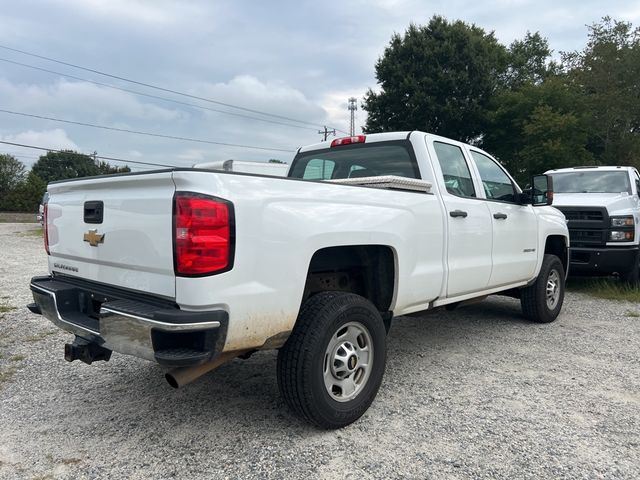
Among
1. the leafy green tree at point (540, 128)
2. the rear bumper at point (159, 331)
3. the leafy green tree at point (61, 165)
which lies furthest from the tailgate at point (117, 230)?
the leafy green tree at point (61, 165)

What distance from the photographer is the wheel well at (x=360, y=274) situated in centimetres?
323

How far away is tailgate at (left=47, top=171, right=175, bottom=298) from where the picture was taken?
2459 millimetres

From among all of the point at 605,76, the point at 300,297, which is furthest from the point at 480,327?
the point at 605,76

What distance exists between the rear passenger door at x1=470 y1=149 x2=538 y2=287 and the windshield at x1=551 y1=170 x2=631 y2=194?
407cm

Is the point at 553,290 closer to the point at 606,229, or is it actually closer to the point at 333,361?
the point at 606,229

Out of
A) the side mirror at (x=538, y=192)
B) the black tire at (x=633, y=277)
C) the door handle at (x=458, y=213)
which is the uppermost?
the side mirror at (x=538, y=192)

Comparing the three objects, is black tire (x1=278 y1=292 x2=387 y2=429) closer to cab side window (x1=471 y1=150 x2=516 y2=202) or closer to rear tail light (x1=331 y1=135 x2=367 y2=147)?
rear tail light (x1=331 y1=135 x2=367 y2=147)

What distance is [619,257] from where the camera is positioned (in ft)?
24.4

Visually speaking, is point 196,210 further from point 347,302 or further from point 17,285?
point 17,285

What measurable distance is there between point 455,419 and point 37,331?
457 cm

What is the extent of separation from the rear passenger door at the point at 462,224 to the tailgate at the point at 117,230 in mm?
2252

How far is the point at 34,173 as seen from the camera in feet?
218

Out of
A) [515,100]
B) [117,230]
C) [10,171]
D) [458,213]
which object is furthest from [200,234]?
[10,171]

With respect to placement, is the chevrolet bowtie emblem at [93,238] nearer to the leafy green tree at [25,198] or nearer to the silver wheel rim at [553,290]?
the silver wheel rim at [553,290]
